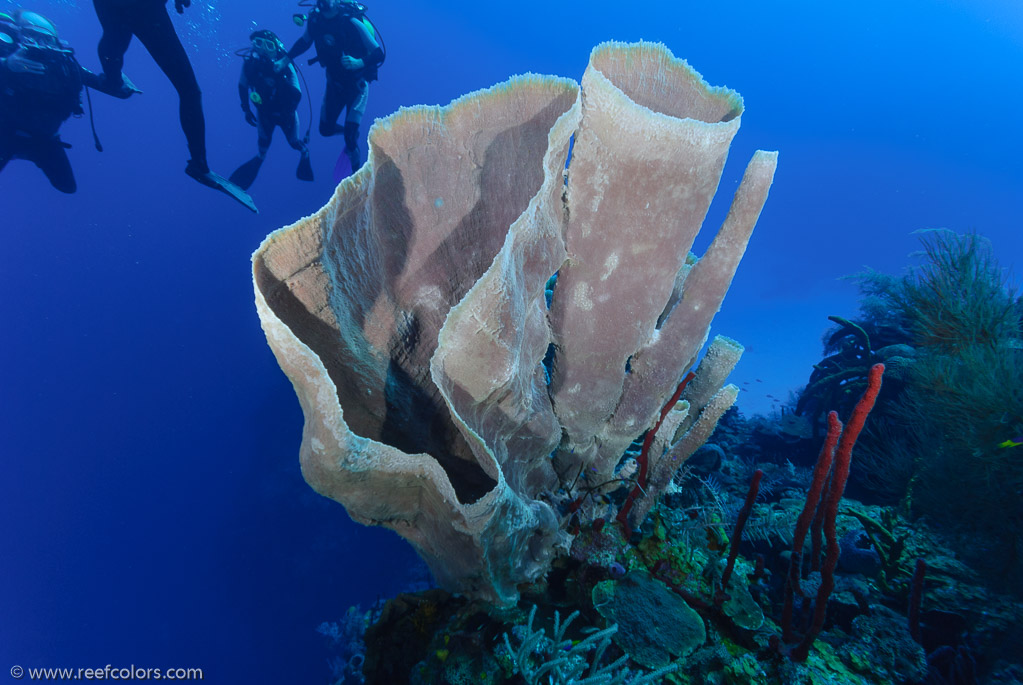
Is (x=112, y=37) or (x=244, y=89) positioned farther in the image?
(x=244, y=89)

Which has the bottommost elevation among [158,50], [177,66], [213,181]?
[213,181]

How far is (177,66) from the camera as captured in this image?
9.90m

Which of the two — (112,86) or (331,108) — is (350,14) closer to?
(331,108)

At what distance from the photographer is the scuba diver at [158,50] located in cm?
923

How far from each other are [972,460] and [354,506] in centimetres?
510

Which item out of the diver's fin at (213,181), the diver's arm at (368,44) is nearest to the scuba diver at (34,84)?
the diver's fin at (213,181)

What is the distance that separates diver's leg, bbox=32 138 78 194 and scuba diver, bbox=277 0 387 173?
6160 mm

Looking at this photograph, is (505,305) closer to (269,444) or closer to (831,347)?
(831,347)

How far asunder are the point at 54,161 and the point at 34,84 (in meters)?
2.42

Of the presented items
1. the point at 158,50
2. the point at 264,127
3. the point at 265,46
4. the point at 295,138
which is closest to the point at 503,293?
the point at 158,50

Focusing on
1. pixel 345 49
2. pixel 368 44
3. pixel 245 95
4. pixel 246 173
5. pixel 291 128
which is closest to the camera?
pixel 368 44

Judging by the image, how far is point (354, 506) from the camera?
143cm

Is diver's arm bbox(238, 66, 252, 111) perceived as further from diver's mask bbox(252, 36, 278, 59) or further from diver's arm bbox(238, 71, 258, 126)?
diver's mask bbox(252, 36, 278, 59)

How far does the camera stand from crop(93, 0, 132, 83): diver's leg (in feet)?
30.5
